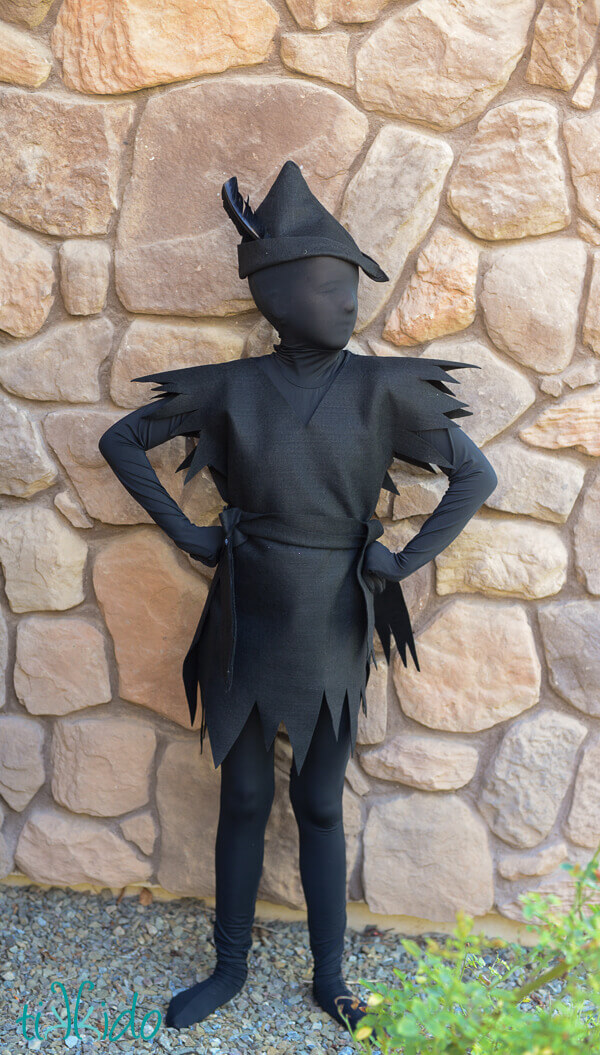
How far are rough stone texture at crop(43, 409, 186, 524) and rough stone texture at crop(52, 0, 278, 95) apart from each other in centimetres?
73

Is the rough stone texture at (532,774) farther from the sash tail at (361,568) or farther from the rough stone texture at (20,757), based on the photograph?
the rough stone texture at (20,757)

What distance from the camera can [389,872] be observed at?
2.02 m

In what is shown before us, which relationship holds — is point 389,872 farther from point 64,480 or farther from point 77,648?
point 64,480

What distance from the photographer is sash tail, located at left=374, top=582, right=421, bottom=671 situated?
1.77 metres

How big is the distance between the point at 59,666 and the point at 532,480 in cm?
121

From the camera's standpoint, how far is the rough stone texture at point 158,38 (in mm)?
1780

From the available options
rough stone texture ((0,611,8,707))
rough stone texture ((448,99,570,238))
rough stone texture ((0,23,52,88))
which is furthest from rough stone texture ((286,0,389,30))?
rough stone texture ((0,611,8,707))

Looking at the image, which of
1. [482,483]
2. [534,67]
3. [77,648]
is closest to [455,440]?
[482,483]

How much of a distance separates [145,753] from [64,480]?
0.70 metres

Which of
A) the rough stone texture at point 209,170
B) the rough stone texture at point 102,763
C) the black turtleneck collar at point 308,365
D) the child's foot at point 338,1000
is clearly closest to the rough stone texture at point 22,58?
the rough stone texture at point 209,170

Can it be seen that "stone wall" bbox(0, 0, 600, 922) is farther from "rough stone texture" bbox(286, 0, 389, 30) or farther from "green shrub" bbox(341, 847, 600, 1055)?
"green shrub" bbox(341, 847, 600, 1055)

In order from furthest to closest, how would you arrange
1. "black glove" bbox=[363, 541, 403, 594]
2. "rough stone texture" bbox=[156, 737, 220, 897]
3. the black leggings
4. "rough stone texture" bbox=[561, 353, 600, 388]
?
"rough stone texture" bbox=[156, 737, 220, 897] → "rough stone texture" bbox=[561, 353, 600, 388] → the black leggings → "black glove" bbox=[363, 541, 403, 594]

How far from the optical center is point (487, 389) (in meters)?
1.82

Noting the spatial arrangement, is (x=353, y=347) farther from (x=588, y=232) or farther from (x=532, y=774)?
(x=532, y=774)
